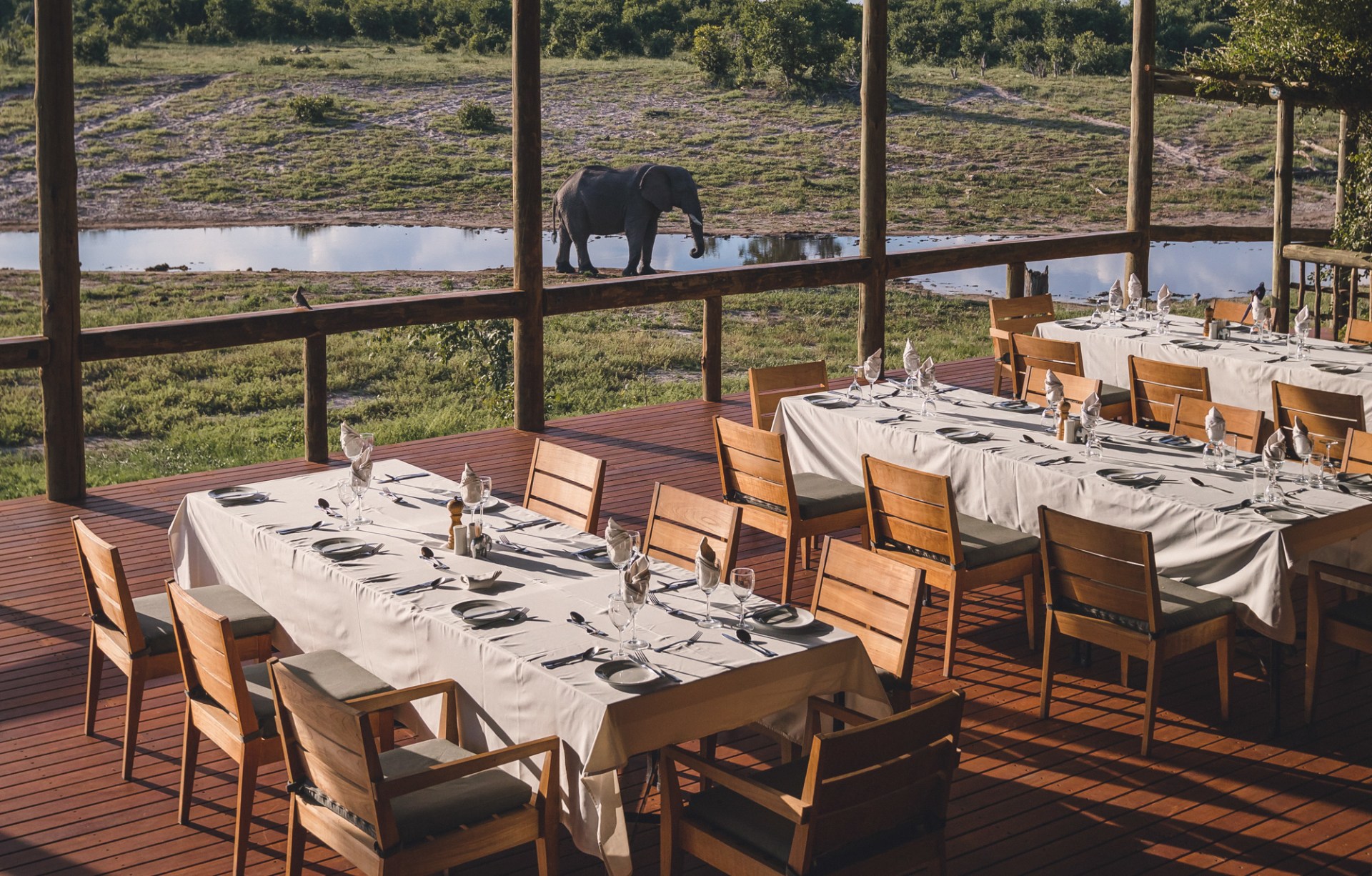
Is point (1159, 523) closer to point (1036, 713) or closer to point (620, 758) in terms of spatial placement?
point (1036, 713)

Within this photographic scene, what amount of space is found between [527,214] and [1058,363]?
3311 millimetres

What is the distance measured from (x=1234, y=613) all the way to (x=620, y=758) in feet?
8.17

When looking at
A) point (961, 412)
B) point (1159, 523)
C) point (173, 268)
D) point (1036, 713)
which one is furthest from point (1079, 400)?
point (173, 268)

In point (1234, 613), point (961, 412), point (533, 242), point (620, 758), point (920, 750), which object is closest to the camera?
point (920, 750)

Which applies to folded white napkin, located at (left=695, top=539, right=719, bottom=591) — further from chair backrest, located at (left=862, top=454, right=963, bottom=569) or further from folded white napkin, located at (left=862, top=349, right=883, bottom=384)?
folded white napkin, located at (left=862, top=349, right=883, bottom=384)

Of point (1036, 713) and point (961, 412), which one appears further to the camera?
point (961, 412)

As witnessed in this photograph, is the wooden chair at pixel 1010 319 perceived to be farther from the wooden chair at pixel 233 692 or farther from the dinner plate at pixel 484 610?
the wooden chair at pixel 233 692

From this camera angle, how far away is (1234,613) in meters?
4.86

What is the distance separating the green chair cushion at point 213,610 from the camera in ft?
14.8

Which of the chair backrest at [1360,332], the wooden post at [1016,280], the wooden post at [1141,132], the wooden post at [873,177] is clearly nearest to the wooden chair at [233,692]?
the wooden post at [873,177]

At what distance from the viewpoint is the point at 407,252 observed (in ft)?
100

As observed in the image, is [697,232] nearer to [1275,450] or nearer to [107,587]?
[1275,450]

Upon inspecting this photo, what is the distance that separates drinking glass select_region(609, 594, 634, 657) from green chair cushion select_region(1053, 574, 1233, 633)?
5.91 ft

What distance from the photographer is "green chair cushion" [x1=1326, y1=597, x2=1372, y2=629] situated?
182 inches
